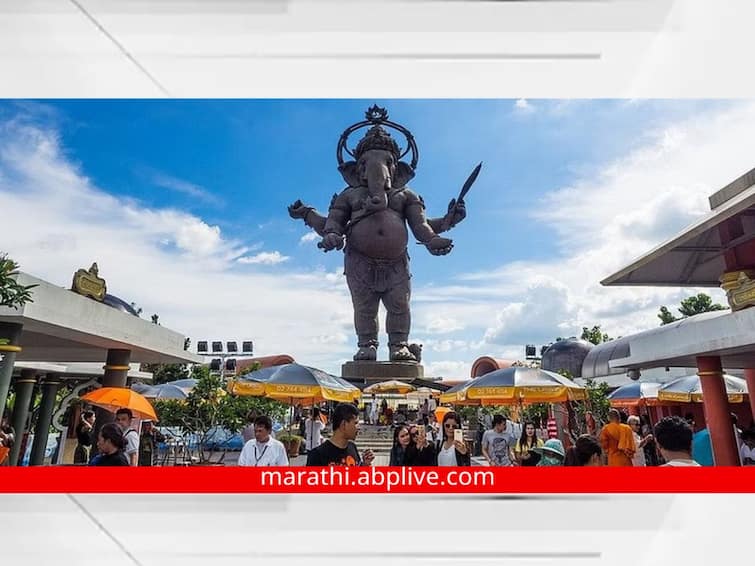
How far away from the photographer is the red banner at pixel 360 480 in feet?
10.2

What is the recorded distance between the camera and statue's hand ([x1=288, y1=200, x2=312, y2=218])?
757 centimetres

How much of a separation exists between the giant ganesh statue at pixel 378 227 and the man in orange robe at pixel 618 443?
3.56 meters

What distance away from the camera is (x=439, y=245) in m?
7.20

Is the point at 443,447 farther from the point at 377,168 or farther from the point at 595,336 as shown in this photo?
the point at 595,336

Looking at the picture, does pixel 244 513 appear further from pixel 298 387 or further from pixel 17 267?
pixel 17 267

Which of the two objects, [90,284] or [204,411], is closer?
[90,284]

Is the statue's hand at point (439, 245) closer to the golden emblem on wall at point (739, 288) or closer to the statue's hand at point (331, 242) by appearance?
the statue's hand at point (331, 242)

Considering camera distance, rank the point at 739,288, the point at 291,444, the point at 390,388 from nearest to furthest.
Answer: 1. the point at 739,288
2. the point at 291,444
3. the point at 390,388

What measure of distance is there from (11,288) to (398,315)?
5077 mm
